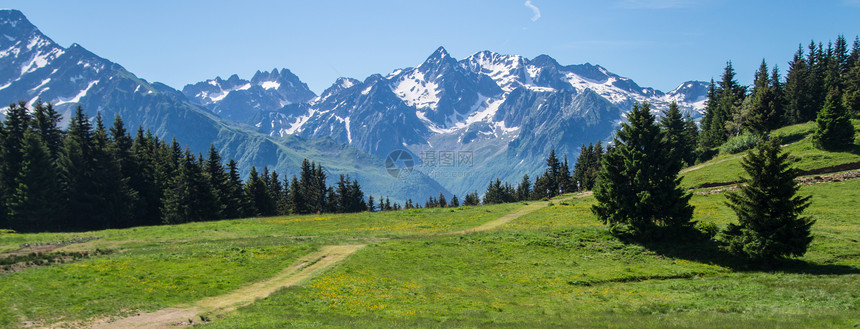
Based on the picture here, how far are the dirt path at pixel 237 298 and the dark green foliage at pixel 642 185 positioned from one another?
2529 centimetres

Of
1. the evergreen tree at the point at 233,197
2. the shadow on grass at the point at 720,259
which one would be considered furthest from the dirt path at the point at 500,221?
the evergreen tree at the point at 233,197

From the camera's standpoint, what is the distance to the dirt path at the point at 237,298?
21859 mm

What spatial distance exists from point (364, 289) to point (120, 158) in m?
70.5

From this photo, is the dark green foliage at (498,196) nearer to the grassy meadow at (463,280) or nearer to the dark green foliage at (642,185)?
the grassy meadow at (463,280)

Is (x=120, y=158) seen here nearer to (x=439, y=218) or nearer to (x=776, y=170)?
(x=439, y=218)

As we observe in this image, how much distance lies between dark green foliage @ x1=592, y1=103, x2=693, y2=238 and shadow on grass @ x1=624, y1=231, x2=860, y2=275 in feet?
4.93

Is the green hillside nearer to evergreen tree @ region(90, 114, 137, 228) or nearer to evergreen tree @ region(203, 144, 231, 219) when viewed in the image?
evergreen tree @ region(90, 114, 137, 228)

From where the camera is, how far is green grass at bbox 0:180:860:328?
21.7m

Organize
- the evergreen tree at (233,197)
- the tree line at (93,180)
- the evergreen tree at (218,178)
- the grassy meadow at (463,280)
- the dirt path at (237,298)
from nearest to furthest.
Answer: the grassy meadow at (463,280), the dirt path at (237,298), the tree line at (93,180), the evergreen tree at (218,178), the evergreen tree at (233,197)

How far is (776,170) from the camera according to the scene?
33.2m

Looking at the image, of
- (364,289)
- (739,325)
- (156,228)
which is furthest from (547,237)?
(156,228)

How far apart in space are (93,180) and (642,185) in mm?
76237

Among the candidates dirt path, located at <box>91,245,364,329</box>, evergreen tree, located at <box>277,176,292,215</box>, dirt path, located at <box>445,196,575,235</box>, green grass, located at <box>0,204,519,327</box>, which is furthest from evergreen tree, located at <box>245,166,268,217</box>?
dirt path, located at <box>91,245,364,329</box>

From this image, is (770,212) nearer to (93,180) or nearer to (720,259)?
(720,259)
